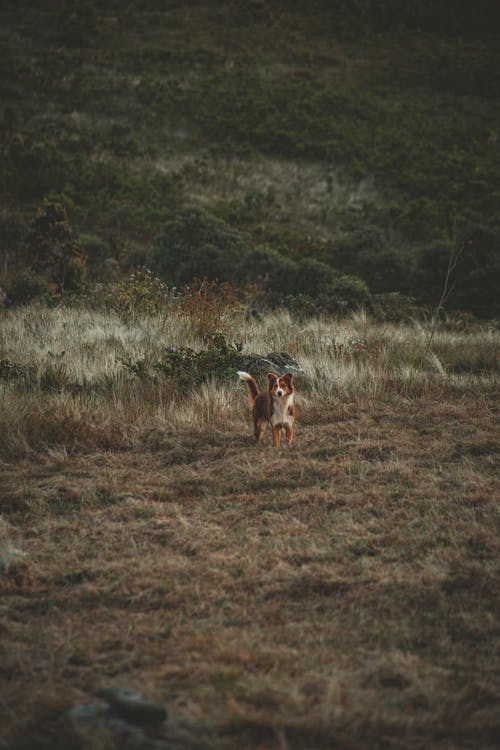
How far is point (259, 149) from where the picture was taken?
30.3 meters

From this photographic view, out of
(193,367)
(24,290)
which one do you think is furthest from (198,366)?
(24,290)

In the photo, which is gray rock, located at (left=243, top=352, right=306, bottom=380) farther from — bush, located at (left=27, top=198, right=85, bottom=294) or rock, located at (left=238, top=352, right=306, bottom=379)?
bush, located at (left=27, top=198, right=85, bottom=294)

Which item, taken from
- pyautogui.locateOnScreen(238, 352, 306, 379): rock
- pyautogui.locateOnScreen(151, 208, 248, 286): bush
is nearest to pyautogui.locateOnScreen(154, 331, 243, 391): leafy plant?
pyautogui.locateOnScreen(238, 352, 306, 379): rock

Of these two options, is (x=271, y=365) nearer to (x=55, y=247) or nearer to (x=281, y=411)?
(x=281, y=411)

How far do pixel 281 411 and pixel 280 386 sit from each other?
0.75 ft

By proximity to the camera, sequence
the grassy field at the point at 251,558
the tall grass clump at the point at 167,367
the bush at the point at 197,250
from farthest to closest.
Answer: the bush at the point at 197,250
the tall grass clump at the point at 167,367
the grassy field at the point at 251,558

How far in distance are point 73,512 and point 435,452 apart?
3161 millimetres

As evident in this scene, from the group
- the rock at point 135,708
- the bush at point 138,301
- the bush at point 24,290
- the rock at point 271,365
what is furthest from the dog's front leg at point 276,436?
the bush at point 24,290

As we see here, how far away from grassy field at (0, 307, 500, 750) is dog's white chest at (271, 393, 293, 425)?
314 mm

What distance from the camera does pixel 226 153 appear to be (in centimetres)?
2931

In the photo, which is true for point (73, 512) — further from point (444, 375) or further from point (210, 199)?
point (210, 199)

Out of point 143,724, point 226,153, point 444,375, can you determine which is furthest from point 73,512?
point 226,153

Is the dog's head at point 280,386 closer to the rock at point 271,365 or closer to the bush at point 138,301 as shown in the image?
the rock at point 271,365

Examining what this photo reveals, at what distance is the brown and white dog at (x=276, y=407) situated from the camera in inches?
198
